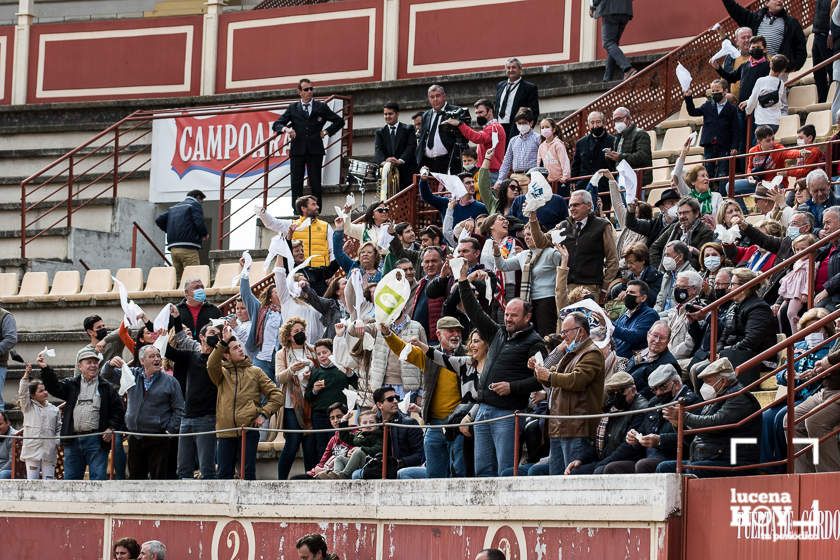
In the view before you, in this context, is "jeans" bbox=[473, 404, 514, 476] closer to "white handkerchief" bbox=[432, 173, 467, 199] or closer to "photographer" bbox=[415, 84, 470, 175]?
"white handkerchief" bbox=[432, 173, 467, 199]

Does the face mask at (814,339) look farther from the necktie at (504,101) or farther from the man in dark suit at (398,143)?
the man in dark suit at (398,143)

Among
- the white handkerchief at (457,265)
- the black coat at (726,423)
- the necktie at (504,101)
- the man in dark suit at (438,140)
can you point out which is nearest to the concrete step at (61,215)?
the man in dark suit at (438,140)

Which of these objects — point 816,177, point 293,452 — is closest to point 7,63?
point 293,452

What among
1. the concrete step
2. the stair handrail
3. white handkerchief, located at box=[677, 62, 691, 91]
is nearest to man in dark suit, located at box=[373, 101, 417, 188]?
the stair handrail

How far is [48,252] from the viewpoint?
26281 millimetres

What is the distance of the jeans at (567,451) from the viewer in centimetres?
1339

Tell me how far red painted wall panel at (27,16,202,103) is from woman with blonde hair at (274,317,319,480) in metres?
12.5

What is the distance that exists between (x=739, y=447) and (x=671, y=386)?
83 centimetres

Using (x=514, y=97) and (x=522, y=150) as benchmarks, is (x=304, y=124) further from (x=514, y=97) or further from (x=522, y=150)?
(x=522, y=150)

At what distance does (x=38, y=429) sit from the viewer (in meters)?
19.0

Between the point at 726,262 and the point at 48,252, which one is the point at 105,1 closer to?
the point at 48,252

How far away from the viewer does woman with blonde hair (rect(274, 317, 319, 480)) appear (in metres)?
16.9

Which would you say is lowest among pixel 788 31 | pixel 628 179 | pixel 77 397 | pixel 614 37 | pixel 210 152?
pixel 77 397

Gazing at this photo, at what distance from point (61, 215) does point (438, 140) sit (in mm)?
7888
